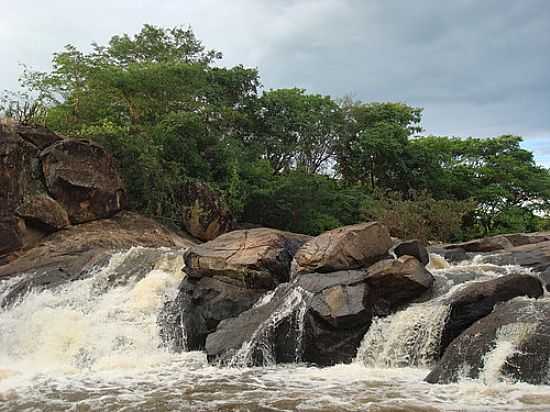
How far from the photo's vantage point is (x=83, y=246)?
16.6 metres

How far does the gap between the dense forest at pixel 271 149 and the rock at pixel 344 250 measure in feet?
35.0

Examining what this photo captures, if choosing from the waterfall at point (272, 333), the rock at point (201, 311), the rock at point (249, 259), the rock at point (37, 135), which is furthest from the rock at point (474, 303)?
the rock at point (37, 135)

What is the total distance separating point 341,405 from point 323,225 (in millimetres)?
18862

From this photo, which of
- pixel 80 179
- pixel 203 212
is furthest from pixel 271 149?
pixel 80 179

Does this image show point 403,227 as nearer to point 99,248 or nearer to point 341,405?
point 99,248

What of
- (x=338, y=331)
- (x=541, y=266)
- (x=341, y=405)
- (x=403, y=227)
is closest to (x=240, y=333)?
(x=338, y=331)

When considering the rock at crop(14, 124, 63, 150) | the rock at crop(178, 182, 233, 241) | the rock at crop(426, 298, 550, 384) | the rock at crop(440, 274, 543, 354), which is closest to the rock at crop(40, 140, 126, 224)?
the rock at crop(14, 124, 63, 150)

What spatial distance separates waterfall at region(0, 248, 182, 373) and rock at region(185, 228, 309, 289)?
39.2 inches

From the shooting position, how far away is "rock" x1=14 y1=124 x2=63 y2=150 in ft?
61.9

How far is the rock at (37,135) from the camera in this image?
18.9 metres

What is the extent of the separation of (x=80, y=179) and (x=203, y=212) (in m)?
4.84

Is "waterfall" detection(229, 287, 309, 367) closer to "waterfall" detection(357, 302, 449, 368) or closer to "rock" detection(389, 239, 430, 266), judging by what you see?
"waterfall" detection(357, 302, 449, 368)

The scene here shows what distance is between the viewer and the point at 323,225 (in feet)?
84.1

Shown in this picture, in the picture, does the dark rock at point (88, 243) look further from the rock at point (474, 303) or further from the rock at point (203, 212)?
the rock at point (474, 303)
